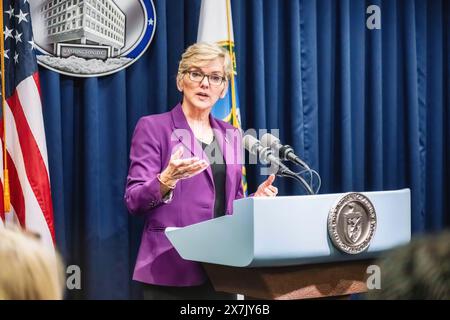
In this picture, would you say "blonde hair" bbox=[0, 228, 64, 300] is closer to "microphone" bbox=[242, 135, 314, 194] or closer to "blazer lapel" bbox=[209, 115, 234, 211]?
"microphone" bbox=[242, 135, 314, 194]

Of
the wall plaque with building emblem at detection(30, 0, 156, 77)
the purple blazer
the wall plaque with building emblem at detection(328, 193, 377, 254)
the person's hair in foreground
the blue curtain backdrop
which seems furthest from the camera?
the blue curtain backdrop

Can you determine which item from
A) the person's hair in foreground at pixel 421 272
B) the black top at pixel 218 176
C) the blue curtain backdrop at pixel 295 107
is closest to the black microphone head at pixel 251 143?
the black top at pixel 218 176

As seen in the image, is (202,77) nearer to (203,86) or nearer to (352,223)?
(203,86)

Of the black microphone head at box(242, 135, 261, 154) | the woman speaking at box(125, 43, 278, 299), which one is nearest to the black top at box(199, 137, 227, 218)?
the woman speaking at box(125, 43, 278, 299)

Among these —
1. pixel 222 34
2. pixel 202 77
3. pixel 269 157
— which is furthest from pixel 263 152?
pixel 222 34

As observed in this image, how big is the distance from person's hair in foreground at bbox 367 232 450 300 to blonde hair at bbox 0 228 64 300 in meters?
0.41

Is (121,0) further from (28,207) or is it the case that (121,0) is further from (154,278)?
(154,278)

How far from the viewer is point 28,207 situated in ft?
9.44

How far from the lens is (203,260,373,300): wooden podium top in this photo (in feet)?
6.81

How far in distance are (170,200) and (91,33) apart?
1153 mm

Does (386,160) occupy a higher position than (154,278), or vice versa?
(386,160)
